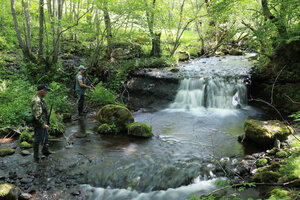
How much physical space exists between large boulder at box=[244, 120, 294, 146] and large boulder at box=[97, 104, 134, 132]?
4.41 metres

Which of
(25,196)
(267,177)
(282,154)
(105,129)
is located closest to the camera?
(25,196)

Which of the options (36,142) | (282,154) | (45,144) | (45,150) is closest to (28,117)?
(36,142)

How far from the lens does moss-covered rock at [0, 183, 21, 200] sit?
417 centimetres

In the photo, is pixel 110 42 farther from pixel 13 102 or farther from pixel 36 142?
pixel 36 142

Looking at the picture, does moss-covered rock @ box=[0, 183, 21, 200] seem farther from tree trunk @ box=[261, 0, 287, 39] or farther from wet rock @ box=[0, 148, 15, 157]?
tree trunk @ box=[261, 0, 287, 39]

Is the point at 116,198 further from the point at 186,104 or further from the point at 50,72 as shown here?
the point at 50,72

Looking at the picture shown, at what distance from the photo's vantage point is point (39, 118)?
5656mm

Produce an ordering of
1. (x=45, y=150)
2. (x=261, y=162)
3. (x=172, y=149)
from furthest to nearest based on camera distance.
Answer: (x=172, y=149), (x=45, y=150), (x=261, y=162)

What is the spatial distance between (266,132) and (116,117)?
5.32 metres

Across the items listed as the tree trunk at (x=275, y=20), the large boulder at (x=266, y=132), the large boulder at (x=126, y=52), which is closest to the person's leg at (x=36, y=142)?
the large boulder at (x=266, y=132)

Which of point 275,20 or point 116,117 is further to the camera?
point 275,20

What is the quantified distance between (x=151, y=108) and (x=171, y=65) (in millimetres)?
5304

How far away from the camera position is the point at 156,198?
4859 mm

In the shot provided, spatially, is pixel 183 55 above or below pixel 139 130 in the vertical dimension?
above
